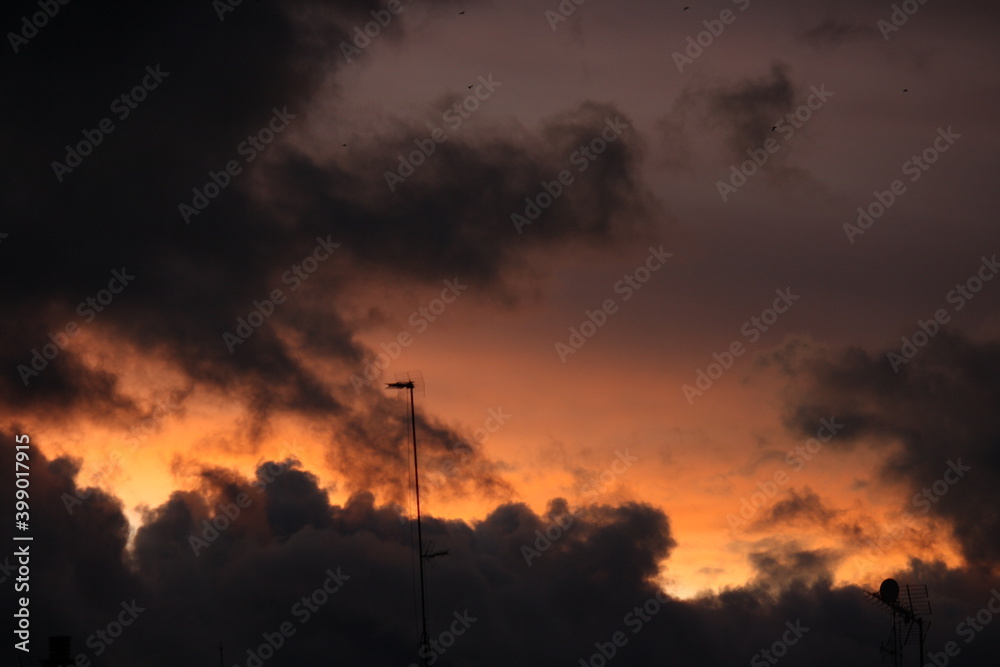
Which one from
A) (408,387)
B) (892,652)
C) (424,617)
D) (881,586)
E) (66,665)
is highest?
(408,387)

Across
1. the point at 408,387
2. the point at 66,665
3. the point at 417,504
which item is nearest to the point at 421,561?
the point at 417,504

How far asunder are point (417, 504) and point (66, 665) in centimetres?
4288

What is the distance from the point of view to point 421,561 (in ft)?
306

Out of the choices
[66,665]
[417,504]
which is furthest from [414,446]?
[66,665]

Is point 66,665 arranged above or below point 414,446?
below

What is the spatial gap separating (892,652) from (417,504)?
47171 mm

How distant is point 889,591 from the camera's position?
91.4 metres

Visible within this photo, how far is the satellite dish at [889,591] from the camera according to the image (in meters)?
91.2

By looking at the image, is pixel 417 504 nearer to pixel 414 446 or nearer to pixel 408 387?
pixel 414 446

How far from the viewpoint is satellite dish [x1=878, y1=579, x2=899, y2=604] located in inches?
3593

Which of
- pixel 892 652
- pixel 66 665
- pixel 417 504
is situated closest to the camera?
pixel 892 652

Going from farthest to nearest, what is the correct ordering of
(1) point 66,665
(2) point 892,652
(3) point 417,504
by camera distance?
(1) point 66,665 → (3) point 417,504 → (2) point 892,652

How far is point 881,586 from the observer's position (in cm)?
9175

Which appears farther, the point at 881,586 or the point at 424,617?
the point at 424,617
